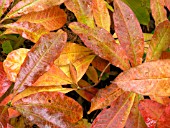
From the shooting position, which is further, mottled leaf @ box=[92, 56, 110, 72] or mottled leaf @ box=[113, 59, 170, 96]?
mottled leaf @ box=[92, 56, 110, 72]

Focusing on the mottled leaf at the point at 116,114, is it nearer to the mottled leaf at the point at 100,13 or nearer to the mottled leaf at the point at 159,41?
the mottled leaf at the point at 159,41

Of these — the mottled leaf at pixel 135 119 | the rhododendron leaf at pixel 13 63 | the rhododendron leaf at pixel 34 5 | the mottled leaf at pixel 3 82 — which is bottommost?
the mottled leaf at pixel 135 119

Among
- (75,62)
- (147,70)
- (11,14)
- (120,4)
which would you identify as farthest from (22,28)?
(147,70)

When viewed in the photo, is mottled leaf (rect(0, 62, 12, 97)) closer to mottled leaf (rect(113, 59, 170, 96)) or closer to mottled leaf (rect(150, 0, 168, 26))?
mottled leaf (rect(113, 59, 170, 96))

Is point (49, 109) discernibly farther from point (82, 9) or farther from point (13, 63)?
point (82, 9)

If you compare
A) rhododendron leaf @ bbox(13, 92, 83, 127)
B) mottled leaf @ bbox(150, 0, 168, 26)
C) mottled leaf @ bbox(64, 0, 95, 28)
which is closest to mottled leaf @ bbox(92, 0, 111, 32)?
mottled leaf @ bbox(64, 0, 95, 28)

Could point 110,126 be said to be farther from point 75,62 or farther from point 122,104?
point 75,62

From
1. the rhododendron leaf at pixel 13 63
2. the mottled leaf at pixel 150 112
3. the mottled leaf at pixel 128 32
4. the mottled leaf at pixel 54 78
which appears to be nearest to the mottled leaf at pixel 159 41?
the mottled leaf at pixel 128 32

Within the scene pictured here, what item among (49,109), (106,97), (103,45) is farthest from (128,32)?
(49,109)
